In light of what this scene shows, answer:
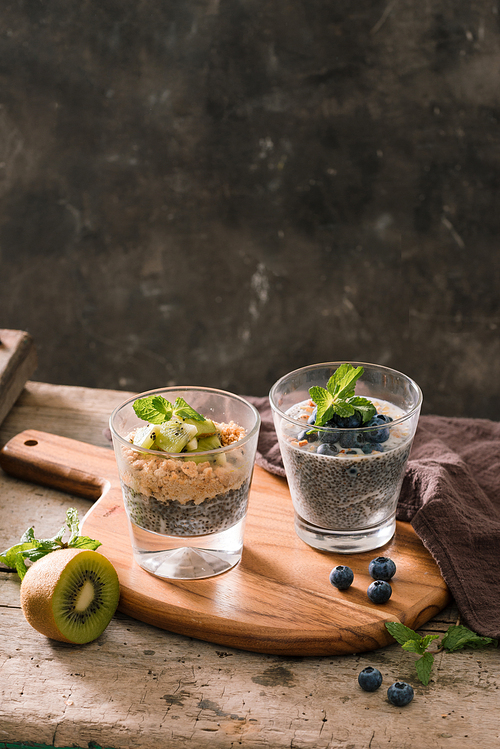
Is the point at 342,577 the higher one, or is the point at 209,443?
the point at 209,443

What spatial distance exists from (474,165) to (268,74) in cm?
94

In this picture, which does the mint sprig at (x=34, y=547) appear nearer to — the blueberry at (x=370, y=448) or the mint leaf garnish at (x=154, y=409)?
the mint leaf garnish at (x=154, y=409)

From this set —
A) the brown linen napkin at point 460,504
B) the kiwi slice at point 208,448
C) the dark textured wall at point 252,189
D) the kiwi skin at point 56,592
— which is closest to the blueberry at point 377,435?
the brown linen napkin at point 460,504

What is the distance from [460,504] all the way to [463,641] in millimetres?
283

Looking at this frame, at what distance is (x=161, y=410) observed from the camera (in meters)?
1.21

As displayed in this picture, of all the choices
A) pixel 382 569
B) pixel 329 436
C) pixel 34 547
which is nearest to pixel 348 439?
pixel 329 436

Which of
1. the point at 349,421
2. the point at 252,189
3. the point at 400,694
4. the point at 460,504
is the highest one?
the point at 349,421

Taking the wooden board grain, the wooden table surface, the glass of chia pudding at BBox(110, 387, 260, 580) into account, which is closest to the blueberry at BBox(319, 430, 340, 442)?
the glass of chia pudding at BBox(110, 387, 260, 580)

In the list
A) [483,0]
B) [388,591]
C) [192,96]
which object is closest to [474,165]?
[483,0]

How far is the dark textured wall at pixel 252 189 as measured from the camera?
285 cm

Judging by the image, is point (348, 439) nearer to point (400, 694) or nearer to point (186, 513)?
point (186, 513)

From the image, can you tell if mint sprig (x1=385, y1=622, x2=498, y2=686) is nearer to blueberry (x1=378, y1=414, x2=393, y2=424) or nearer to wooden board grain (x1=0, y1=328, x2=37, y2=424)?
blueberry (x1=378, y1=414, x2=393, y2=424)

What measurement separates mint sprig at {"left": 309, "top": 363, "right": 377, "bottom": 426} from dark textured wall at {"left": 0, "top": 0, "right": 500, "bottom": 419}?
6.27 ft

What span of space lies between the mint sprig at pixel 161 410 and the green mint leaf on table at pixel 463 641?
519 mm
